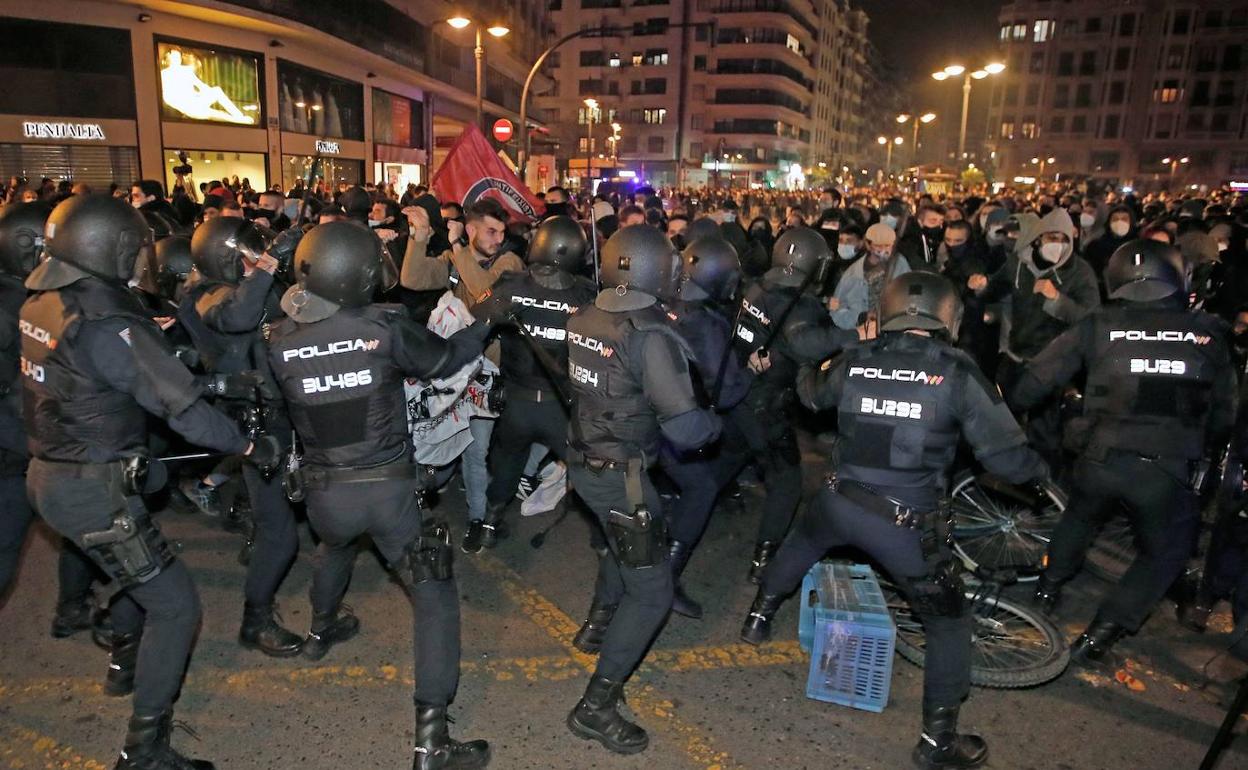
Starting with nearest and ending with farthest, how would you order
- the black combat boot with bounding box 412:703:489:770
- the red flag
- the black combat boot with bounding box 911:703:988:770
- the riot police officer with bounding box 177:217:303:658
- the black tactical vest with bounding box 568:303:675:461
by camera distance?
the black combat boot with bounding box 412:703:489:770 < the black combat boot with bounding box 911:703:988:770 < the black tactical vest with bounding box 568:303:675:461 < the riot police officer with bounding box 177:217:303:658 < the red flag

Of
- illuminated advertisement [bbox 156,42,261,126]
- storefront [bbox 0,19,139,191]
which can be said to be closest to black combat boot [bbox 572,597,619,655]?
storefront [bbox 0,19,139,191]

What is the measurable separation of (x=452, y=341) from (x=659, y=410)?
1013 millimetres

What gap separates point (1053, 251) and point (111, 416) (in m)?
6.97

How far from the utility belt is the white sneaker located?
328 centimetres

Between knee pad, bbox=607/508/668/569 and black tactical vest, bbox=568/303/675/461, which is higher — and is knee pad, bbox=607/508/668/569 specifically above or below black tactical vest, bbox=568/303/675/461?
below

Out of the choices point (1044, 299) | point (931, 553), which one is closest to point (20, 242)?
point (931, 553)

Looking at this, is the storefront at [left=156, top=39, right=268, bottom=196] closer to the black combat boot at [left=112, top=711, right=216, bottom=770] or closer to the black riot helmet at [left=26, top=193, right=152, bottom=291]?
Answer: the black riot helmet at [left=26, top=193, right=152, bottom=291]

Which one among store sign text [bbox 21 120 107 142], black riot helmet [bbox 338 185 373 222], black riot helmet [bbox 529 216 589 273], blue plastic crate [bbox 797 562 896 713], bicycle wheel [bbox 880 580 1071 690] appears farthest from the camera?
store sign text [bbox 21 120 107 142]

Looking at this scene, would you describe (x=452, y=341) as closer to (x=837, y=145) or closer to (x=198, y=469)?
(x=198, y=469)

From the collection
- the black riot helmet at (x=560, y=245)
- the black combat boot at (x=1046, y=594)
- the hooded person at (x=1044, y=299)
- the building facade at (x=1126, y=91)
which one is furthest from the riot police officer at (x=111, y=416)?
the building facade at (x=1126, y=91)

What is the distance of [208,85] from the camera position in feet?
74.4

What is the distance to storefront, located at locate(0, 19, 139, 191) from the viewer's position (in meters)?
19.3

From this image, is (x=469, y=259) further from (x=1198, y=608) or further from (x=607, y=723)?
(x=1198, y=608)

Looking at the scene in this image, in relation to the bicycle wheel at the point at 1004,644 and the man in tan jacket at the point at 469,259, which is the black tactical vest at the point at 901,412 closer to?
the bicycle wheel at the point at 1004,644
